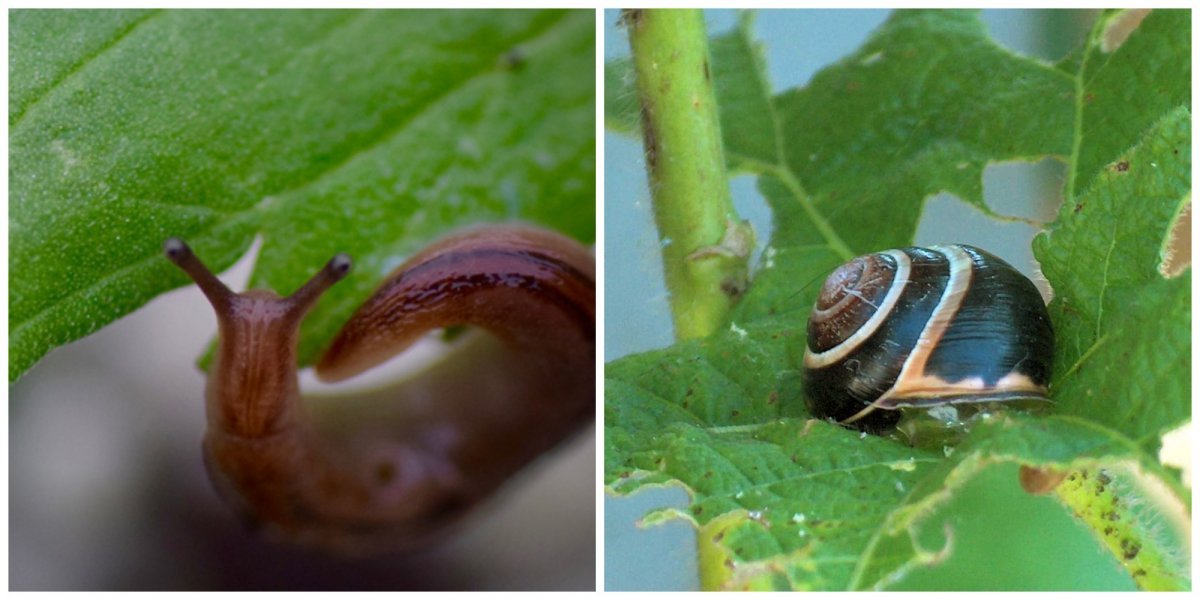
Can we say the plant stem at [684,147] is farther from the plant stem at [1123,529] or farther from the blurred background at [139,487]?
the blurred background at [139,487]

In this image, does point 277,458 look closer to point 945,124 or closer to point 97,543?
point 97,543

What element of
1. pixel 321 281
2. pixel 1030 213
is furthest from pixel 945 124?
pixel 321 281

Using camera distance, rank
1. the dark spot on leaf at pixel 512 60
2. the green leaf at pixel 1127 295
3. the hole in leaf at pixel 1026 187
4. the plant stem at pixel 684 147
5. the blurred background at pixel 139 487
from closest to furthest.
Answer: the green leaf at pixel 1127 295 → the plant stem at pixel 684 147 → the hole in leaf at pixel 1026 187 → the dark spot on leaf at pixel 512 60 → the blurred background at pixel 139 487

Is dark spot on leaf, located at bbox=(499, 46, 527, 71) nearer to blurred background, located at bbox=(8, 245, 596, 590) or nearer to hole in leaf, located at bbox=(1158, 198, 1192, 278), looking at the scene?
blurred background, located at bbox=(8, 245, 596, 590)

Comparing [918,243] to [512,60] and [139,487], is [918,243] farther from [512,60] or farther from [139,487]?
[139,487]

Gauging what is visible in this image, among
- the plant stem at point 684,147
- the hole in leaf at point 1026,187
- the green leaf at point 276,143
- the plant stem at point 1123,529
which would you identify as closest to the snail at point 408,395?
the green leaf at point 276,143

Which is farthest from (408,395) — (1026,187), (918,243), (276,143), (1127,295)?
(1127,295)
